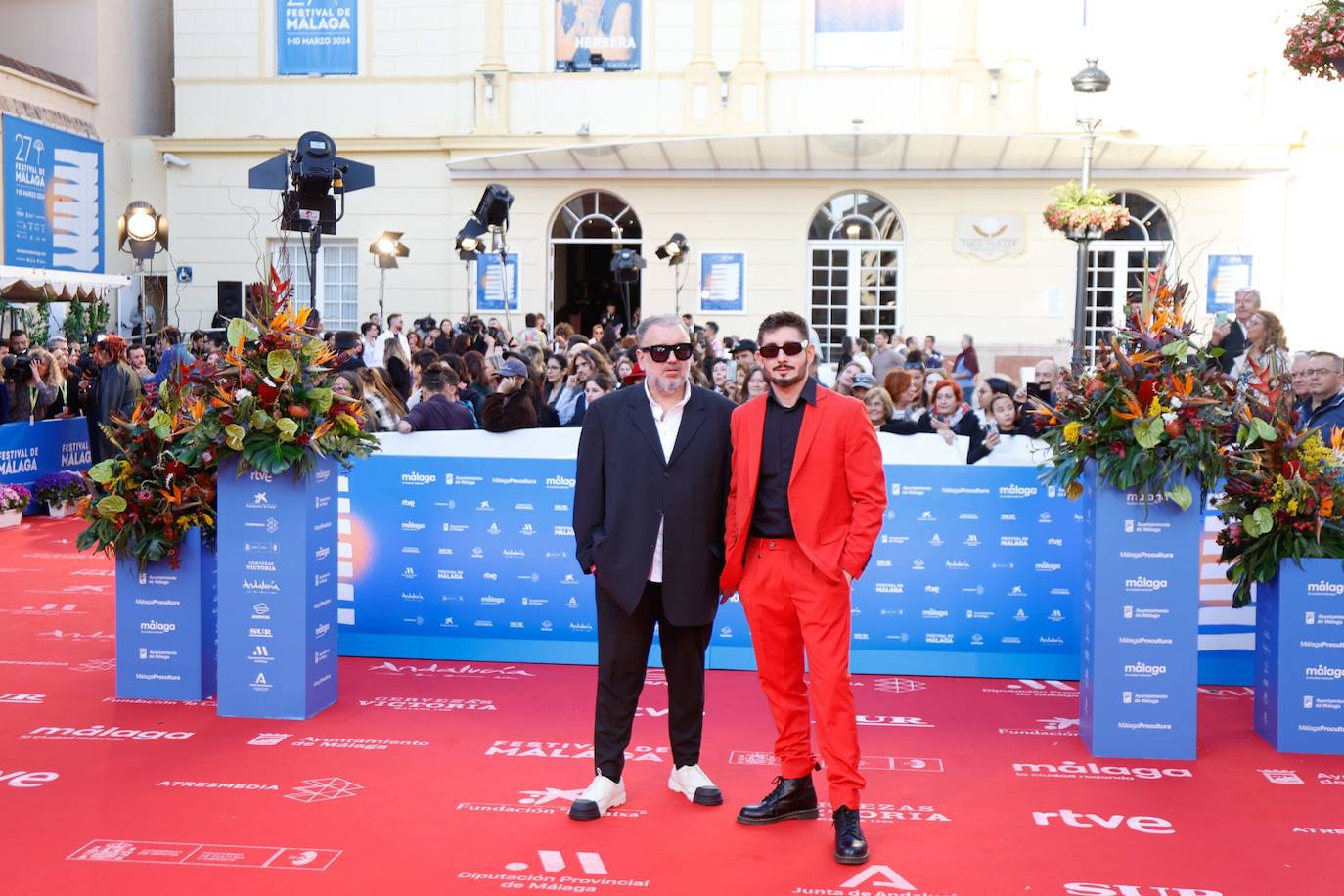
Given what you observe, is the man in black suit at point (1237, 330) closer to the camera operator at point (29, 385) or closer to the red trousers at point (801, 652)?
the red trousers at point (801, 652)

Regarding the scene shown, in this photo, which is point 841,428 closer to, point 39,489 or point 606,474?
point 606,474

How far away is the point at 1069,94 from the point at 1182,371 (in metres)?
17.4

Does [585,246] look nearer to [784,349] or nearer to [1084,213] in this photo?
[1084,213]

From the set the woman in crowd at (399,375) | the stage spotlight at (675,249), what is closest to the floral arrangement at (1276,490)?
the woman in crowd at (399,375)

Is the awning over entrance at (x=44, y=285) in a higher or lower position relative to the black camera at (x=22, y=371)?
higher

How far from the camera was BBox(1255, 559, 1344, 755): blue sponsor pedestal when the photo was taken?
19.1 ft

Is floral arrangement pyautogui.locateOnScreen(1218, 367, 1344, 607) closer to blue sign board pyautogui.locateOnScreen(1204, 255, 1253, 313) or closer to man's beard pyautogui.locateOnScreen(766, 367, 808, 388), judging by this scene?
man's beard pyautogui.locateOnScreen(766, 367, 808, 388)

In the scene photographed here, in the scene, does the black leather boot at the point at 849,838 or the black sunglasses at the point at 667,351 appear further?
the black sunglasses at the point at 667,351

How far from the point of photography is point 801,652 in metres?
4.94

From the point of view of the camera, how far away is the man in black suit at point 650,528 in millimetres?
4984

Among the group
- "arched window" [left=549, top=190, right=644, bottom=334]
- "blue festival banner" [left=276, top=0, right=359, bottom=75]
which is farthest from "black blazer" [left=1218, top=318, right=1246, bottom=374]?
"blue festival banner" [left=276, top=0, right=359, bottom=75]

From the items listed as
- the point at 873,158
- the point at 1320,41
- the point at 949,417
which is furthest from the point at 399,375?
the point at 873,158

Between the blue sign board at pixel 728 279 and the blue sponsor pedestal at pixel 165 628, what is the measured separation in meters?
16.8

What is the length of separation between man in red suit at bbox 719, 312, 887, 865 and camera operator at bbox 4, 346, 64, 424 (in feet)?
33.9
